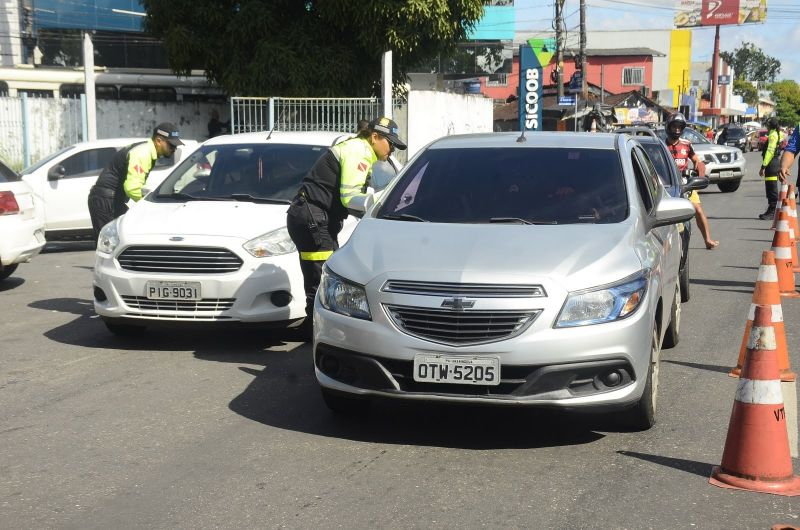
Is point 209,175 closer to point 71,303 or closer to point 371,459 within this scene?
point 71,303

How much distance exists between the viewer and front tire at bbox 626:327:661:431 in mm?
5836

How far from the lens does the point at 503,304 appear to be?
5375 mm

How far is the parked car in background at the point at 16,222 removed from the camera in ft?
37.7

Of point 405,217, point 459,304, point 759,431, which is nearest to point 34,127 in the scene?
point 405,217

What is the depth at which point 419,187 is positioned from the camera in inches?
269

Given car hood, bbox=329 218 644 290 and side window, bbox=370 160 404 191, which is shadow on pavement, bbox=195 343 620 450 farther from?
side window, bbox=370 160 404 191

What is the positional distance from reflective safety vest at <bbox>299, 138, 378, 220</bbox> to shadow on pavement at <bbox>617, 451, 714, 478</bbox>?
9.74 feet

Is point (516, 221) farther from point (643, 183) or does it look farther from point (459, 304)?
point (643, 183)

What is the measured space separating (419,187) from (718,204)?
64.7 ft

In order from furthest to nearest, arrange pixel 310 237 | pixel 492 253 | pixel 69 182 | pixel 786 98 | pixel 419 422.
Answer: pixel 786 98, pixel 69 182, pixel 310 237, pixel 419 422, pixel 492 253

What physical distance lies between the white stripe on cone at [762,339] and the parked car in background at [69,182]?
37.6 feet

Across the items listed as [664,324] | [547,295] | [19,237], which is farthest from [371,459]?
[19,237]

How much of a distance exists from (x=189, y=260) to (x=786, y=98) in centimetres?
19317

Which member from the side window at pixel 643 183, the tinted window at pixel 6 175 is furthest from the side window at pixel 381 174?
the tinted window at pixel 6 175
